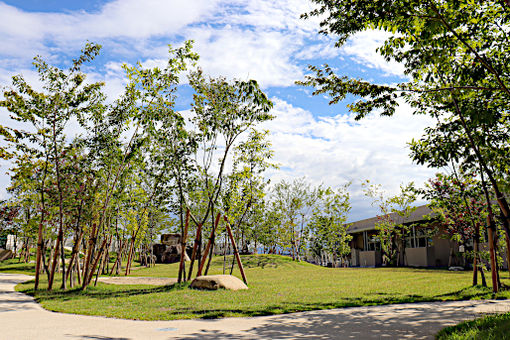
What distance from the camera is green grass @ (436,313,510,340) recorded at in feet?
19.0

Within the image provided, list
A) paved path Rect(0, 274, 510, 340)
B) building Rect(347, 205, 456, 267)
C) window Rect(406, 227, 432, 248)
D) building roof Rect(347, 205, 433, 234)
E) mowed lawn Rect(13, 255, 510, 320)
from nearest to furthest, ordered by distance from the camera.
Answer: paved path Rect(0, 274, 510, 340), mowed lawn Rect(13, 255, 510, 320), building Rect(347, 205, 456, 267), building roof Rect(347, 205, 433, 234), window Rect(406, 227, 432, 248)

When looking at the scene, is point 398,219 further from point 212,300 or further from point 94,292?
point 94,292

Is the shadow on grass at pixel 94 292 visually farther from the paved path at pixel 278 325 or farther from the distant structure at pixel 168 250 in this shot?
the distant structure at pixel 168 250

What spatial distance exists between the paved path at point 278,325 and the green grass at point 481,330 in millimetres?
425

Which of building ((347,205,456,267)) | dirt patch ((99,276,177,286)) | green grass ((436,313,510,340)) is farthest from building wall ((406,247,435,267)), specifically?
green grass ((436,313,510,340))

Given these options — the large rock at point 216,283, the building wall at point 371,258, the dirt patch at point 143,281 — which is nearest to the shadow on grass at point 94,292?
the large rock at point 216,283

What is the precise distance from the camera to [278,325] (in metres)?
7.90

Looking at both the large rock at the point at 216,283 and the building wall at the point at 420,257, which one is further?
the building wall at the point at 420,257

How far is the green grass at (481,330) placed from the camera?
5.78 meters

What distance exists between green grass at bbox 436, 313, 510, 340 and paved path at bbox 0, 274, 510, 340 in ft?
1.39

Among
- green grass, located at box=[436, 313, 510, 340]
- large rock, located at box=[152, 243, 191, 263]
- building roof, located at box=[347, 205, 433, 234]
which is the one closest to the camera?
green grass, located at box=[436, 313, 510, 340]

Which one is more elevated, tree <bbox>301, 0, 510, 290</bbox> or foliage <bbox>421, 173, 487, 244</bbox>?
tree <bbox>301, 0, 510, 290</bbox>

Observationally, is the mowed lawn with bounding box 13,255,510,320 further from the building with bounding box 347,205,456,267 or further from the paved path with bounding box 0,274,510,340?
the building with bounding box 347,205,456,267

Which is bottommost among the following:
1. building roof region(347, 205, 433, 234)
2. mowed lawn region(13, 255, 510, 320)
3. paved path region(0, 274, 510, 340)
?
mowed lawn region(13, 255, 510, 320)
